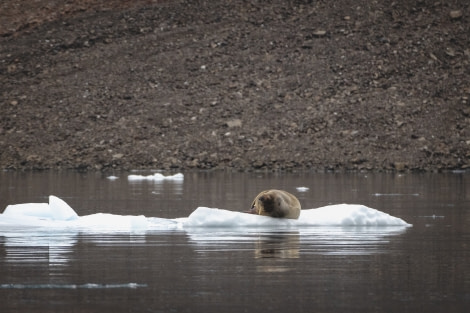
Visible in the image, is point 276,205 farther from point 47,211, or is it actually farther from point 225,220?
point 47,211

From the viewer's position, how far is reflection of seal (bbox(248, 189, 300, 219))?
17672 mm

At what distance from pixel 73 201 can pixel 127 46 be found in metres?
34.3

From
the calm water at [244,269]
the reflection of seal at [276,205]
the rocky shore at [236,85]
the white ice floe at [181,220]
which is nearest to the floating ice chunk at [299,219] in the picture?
the white ice floe at [181,220]

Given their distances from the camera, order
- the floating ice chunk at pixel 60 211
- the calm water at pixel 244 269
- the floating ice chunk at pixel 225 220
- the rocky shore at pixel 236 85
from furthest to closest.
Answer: the rocky shore at pixel 236 85 → the floating ice chunk at pixel 60 211 → the floating ice chunk at pixel 225 220 → the calm water at pixel 244 269

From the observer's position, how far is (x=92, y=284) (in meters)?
10.9

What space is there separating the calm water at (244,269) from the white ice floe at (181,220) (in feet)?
1.52

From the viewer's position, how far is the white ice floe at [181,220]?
1728 cm

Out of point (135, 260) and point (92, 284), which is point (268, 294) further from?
point (135, 260)

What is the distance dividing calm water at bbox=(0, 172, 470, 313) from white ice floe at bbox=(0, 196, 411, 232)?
1.52 feet

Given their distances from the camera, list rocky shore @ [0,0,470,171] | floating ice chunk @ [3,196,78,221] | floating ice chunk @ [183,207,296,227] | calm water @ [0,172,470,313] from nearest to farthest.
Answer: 1. calm water @ [0,172,470,313]
2. floating ice chunk @ [183,207,296,227]
3. floating ice chunk @ [3,196,78,221]
4. rocky shore @ [0,0,470,171]

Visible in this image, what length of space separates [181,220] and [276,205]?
1501mm

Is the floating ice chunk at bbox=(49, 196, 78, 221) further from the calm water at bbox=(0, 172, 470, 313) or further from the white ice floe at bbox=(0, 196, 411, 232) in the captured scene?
the calm water at bbox=(0, 172, 470, 313)

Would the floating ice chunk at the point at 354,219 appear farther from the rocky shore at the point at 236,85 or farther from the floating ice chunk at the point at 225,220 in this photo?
the rocky shore at the point at 236,85

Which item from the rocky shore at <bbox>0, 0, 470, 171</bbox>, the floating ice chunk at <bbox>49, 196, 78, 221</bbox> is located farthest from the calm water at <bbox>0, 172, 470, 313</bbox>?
the rocky shore at <bbox>0, 0, 470, 171</bbox>
